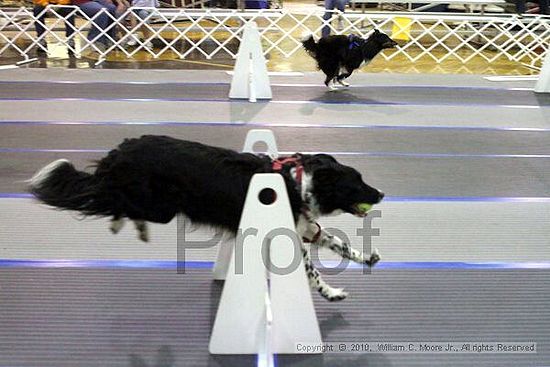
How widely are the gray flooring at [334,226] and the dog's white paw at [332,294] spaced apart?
0.16 ft

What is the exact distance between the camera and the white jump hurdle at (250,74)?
577 centimetres

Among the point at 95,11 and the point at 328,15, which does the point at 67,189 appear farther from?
the point at 328,15

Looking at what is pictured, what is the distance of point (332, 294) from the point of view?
2.28 m

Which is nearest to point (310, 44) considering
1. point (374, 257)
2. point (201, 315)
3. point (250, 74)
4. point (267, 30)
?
point (250, 74)

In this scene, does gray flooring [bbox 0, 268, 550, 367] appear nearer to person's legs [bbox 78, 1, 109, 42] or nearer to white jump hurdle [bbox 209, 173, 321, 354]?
white jump hurdle [bbox 209, 173, 321, 354]

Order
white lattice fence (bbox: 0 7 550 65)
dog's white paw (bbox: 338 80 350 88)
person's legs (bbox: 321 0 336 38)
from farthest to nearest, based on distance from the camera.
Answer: person's legs (bbox: 321 0 336 38), white lattice fence (bbox: 0 7 550 65), dog's white paw (bbox: 338 80 350 88)

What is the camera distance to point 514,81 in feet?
23.2

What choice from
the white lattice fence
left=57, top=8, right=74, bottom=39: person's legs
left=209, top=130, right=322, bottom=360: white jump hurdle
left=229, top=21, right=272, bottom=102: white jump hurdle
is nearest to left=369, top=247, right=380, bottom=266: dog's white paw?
left=209, top=130, right=322, bottom=360: white jump hurdle

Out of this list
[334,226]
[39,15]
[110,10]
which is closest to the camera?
[334,226]

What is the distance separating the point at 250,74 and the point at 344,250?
366cm

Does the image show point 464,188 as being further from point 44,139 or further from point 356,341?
point 44,139

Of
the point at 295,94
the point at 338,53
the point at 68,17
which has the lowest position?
the point at 295,94

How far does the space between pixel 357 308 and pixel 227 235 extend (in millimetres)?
605

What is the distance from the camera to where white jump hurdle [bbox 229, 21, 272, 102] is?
227 inches
